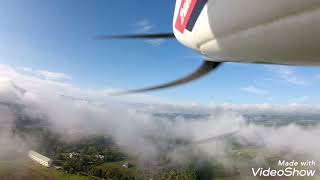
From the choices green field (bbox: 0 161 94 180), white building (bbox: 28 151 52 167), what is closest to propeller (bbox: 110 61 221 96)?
green field (bbox: 0 161 94 180)

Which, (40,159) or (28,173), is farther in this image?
(40,159)

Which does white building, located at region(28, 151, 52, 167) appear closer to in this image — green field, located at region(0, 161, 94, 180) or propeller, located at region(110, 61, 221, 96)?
green field, located at region(0, 161, 94, 180)

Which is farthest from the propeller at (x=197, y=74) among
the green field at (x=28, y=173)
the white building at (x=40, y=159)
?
the white building at (x=40, y=159)

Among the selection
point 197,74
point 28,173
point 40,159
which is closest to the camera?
point 197,74

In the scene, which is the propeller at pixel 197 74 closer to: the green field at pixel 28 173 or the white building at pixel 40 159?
the green field at pixel 28 173

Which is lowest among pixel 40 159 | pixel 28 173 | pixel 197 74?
pixel 28 173

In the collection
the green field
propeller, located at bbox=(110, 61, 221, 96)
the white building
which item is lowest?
the green field

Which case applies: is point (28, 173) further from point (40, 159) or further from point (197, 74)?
point (197, 74)

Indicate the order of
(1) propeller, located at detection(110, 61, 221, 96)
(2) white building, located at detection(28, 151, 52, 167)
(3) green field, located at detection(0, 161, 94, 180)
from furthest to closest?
1. (2) white building, located at detection(28, 151, 52, 167)
2. (3) green field, located at detection(0, 161, 94, 180)
3. (1) propeller, located at detection(110, 61, 221, 96)

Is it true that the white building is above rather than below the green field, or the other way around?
above

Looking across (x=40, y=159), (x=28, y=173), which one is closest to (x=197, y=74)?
(x=28, y=173)

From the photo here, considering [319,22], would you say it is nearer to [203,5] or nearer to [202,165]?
[203,5]
